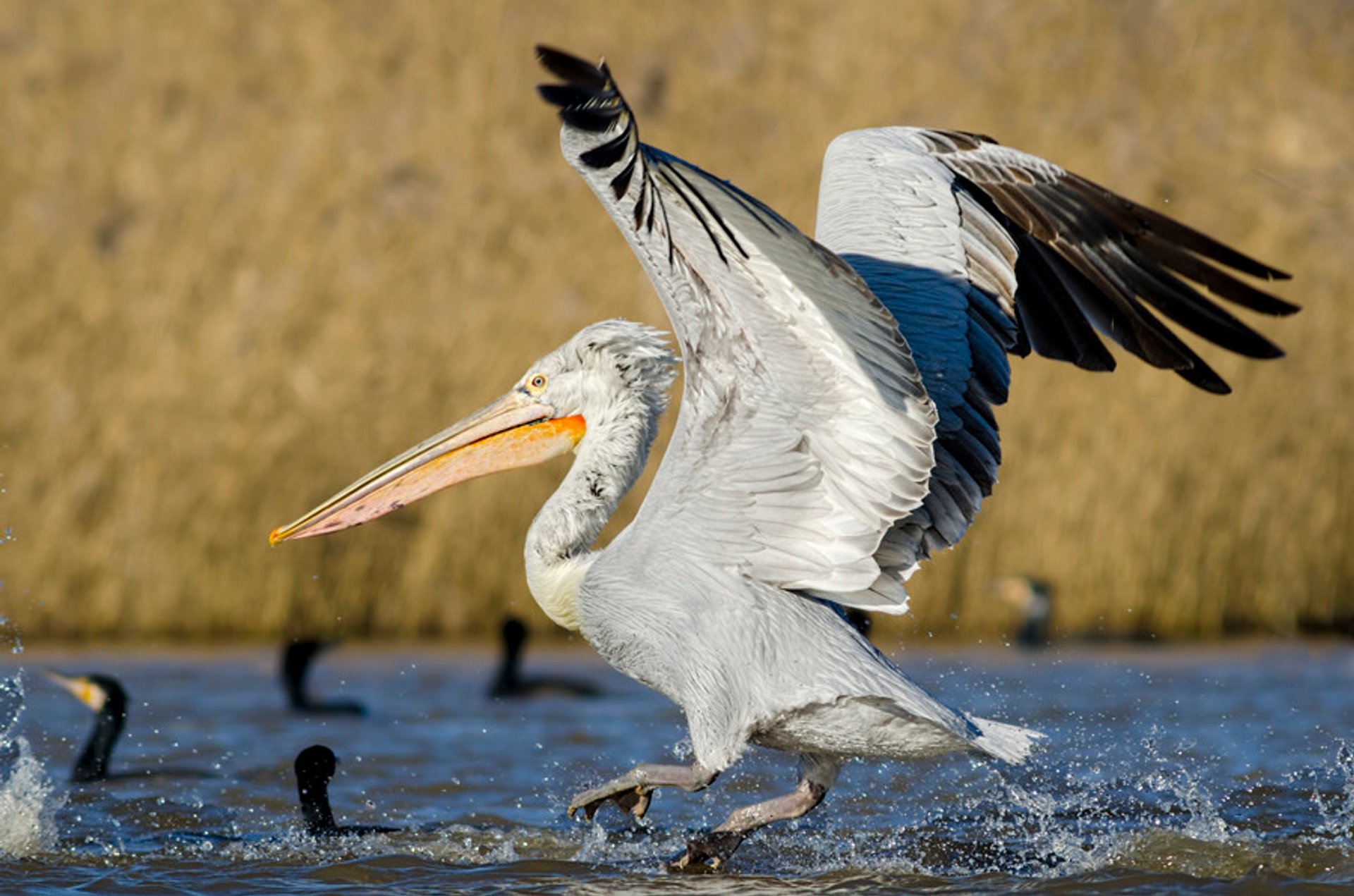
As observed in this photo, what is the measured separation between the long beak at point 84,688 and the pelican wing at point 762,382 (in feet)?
11.8

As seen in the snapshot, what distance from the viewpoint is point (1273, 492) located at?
409 inches

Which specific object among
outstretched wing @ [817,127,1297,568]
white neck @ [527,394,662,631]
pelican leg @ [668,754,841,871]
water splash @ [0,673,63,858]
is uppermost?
outstretched wing @ [817,127,1297,568]

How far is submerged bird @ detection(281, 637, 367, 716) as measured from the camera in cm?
877

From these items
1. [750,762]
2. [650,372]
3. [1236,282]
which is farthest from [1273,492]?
[650,372]

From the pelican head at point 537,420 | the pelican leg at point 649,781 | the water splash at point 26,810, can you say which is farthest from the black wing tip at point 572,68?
the water splash at point 26,810

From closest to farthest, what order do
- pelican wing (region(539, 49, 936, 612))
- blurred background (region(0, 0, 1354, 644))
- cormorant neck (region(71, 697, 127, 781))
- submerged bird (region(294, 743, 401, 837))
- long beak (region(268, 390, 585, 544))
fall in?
pelican wing (region(539, 49, 936, 612)), long beak (region(268, 390, 585, 544)), submerged bird (region(294, 743, 401, 837)), cormorant neck (region(71, 697, 127, 781)), blurred background (region(0, 0, 1354, 644))

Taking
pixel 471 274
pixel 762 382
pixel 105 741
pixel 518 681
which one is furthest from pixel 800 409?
pixel 471 274

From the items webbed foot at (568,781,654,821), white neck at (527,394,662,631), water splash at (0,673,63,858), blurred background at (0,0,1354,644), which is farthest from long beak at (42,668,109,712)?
webbed foot at (568,781,654,821)

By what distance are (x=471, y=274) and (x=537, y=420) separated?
714cm

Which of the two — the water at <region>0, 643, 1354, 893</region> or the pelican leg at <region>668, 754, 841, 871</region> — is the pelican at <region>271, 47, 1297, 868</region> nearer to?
the pelican leg at <region>668, 754, 841, 871</region>

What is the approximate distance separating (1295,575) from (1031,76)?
696 cm

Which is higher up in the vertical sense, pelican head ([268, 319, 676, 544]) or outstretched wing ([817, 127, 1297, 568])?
outstretched wing ([817, 127, 1297, 568])

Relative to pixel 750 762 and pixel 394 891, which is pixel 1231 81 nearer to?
pixel 750 762

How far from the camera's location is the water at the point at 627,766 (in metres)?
5.29
